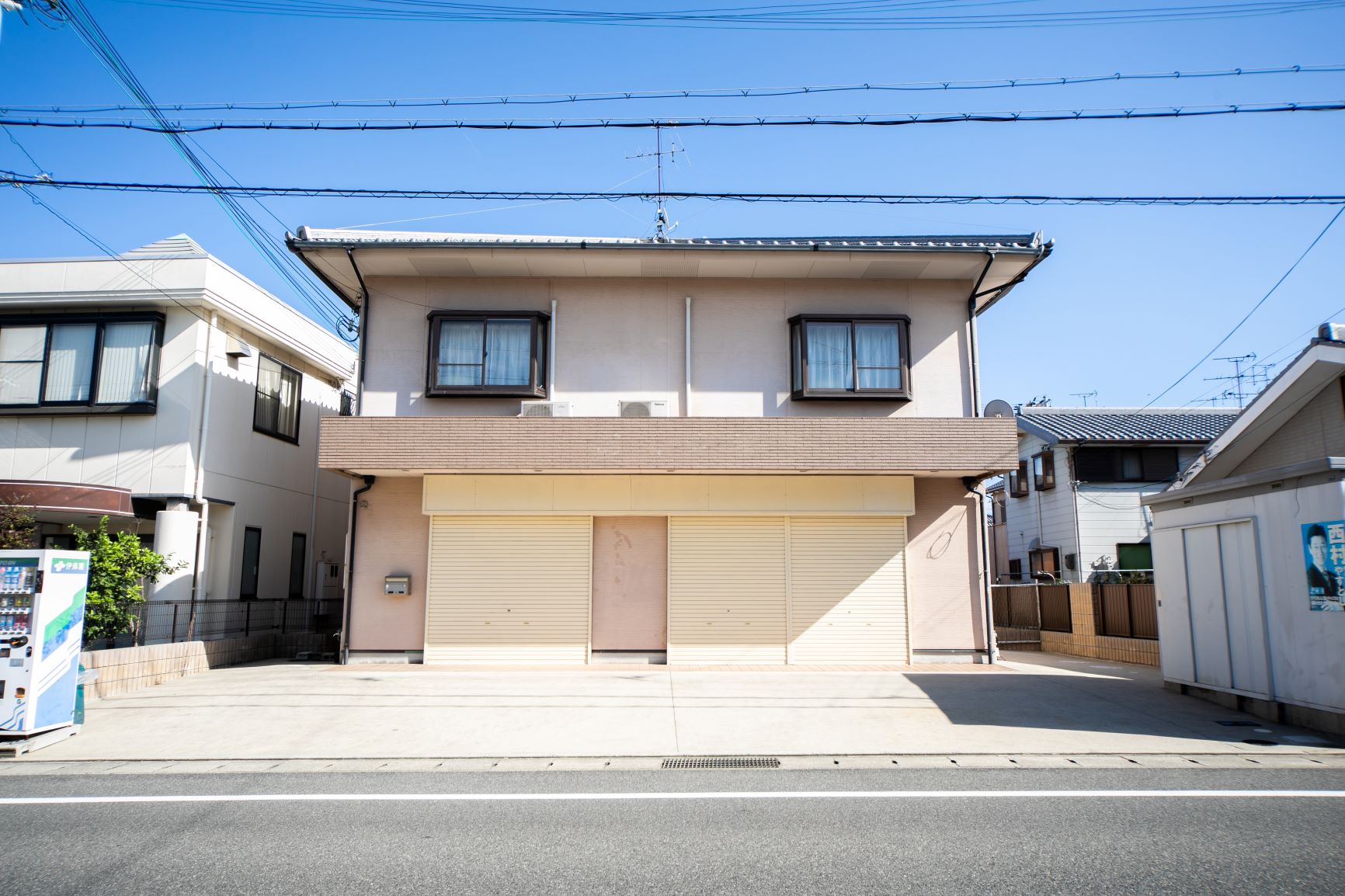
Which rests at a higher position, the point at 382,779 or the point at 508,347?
the point at 508,347

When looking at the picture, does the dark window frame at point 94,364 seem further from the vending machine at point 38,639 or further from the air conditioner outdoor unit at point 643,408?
the air conditioner outdoor unit at point 643,408

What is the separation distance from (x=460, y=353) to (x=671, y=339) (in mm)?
3641

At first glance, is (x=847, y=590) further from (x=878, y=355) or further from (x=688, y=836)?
(x=688, y=836)

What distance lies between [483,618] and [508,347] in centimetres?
460

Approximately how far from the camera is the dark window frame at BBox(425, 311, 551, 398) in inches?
566

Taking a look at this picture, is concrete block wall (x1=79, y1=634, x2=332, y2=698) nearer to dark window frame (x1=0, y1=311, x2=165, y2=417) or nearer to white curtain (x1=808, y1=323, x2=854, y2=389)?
dark window frame (x1=0, y1=311, x2=165, y2=417)

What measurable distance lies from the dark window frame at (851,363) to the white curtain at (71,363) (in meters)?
12.6

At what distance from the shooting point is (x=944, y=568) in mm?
14438

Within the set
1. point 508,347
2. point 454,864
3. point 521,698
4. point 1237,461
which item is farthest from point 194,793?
point 1237,461

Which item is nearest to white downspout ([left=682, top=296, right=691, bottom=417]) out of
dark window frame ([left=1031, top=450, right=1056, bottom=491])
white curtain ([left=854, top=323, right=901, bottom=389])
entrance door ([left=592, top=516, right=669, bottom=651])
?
entrance door ([left=592, top=516, right=669, bottom=651])

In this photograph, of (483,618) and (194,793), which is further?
(483,618)

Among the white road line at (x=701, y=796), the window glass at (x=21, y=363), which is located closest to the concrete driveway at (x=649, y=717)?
the white road line at (x=701, y=796)

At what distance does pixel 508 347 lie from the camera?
48.0 ft

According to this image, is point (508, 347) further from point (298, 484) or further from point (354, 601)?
point (298, 484)
